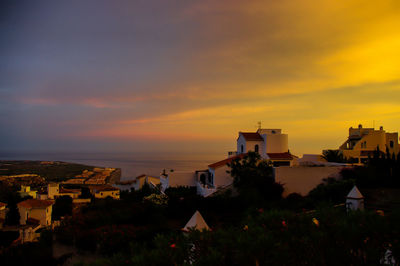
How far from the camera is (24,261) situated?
6.73 m

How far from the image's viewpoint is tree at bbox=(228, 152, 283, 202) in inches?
586

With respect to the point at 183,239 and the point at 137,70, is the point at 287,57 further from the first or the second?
the point at 183,239

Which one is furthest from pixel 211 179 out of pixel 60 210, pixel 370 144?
pixel 370 144

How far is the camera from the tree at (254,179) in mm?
14880

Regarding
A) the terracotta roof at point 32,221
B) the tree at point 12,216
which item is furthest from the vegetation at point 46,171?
the tree at point 12,216

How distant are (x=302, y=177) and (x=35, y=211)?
59.2 feet

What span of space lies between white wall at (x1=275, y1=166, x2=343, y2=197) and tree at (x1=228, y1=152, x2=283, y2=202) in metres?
0.56

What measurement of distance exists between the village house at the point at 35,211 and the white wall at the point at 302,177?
16364 mm

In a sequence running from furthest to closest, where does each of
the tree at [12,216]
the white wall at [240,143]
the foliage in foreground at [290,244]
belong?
1. the white wall at [240,143]
2. the tree at [12,216]
3. the foliage in foreground at [290,244]

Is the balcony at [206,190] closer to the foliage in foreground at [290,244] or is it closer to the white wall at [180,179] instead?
the white wall at [180,179]

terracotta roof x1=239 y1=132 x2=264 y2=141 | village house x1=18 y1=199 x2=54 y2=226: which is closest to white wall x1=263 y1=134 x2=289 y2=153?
terracotta roof x1=239 y1=132 x2=264 y2=141

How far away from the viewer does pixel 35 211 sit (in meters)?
20.4

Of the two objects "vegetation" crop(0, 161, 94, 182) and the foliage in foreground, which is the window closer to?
the foliage in foreground

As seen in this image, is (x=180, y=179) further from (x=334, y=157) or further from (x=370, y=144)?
(x=370, y=144)
